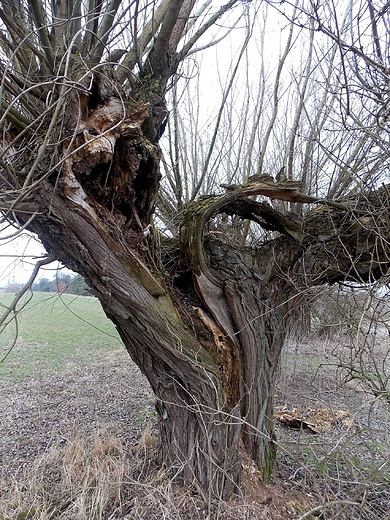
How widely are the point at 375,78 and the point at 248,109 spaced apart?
288 centimetres

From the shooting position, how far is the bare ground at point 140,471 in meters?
2.30

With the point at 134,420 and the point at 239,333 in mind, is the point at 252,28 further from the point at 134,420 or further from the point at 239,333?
the point at 134,420

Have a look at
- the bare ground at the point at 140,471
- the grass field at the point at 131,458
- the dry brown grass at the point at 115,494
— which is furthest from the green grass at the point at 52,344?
the dry brown grass at the point at 115,494

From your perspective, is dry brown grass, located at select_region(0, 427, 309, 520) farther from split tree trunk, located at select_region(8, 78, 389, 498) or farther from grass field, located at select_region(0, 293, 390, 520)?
split tree trunk, located at select_region(8, 78, 389, 498)

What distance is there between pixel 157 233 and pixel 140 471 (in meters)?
2.04

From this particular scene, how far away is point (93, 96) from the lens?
1.98 m

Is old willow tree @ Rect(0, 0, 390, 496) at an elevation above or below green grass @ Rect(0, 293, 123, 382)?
above

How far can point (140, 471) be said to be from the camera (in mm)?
2762

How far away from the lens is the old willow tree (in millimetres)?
1881

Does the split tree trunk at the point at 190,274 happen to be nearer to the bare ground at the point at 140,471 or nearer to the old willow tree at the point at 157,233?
Answer: the old willow tree at the point at 157,233

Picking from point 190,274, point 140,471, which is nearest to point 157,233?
point 190,274

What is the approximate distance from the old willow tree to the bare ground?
225 millimetres

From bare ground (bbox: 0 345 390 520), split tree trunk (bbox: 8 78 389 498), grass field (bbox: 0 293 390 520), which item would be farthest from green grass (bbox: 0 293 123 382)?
split tree trunk (bbox: 8 78 389 498)

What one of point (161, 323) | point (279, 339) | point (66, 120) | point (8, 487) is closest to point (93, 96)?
point (66, 120)
